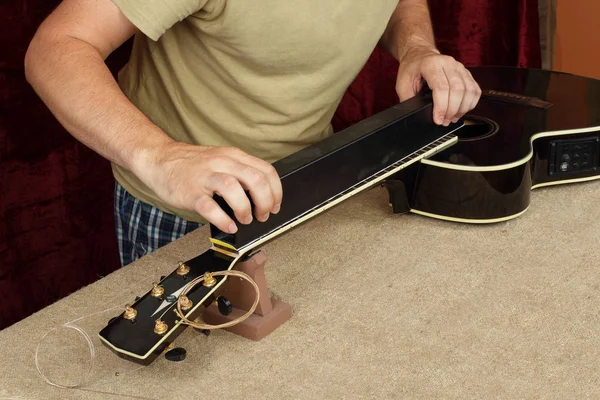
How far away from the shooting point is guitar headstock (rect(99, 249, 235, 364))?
958 mm

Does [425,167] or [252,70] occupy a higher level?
[252,70]

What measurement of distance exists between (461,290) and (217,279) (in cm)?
34

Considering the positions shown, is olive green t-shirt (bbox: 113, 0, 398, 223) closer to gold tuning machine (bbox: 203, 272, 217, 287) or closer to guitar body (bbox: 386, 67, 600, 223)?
guitar body (bbox: 386, 67, 600, 223)

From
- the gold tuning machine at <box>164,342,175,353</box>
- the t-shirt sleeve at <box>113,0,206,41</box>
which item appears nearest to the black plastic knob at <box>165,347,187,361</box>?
the gold tuning machine at <box>164,342,175,353</box>

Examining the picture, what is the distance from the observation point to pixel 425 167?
1.33 metres

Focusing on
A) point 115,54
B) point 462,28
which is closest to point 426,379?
point 115,54

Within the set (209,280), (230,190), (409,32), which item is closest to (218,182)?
(230,190)

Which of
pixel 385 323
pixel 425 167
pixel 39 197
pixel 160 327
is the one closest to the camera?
pixel 160 327

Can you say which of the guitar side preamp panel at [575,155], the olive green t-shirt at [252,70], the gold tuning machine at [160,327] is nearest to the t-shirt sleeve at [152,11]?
the olive green t-shirt at [252,70]

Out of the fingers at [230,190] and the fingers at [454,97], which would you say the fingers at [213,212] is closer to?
the fingers at [230,190]

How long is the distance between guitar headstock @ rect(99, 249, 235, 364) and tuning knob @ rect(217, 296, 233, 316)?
0.10 feet

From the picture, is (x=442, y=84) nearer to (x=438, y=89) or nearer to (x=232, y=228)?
(x=438, y=89)

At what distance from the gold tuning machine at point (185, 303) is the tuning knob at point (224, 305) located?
6 cm

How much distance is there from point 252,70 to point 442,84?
1.02 ft
